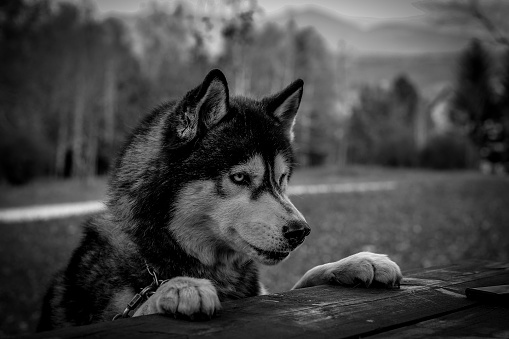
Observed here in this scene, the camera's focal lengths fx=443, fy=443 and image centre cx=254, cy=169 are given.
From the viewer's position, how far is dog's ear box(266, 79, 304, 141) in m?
3.57

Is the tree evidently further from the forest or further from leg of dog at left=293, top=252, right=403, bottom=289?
leg of dog at left=293, top=252, right=403, bottom=289

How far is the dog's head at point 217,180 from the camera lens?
2.78 meters

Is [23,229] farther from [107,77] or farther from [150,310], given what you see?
[107,77]

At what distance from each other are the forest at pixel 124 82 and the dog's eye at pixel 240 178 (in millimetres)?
7367

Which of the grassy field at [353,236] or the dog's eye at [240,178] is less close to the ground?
the dog's eye at [240,178]

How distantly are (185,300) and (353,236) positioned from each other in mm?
9963

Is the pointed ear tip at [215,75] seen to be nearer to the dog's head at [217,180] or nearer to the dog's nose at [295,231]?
the dog's head at [217,180]

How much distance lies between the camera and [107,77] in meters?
29.8

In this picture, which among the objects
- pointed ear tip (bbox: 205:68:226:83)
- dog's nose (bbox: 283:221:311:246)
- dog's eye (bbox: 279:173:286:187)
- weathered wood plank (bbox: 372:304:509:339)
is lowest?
weathered wood plank (bbox: 372:304:509:339)

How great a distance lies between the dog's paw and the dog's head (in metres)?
0.34

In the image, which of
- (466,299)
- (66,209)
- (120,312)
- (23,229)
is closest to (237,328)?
(120,312)

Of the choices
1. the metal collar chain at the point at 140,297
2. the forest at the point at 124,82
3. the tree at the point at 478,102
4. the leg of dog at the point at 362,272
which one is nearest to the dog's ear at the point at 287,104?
the leg of dog at the point at 362,272

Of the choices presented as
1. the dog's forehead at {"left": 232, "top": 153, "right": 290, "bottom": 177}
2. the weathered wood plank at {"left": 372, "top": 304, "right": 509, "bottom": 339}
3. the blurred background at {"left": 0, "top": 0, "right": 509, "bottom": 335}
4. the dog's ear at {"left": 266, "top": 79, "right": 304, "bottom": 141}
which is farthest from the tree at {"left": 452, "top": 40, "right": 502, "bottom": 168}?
the weathered wood plank at {"left": 372, "top": 304, "right": 509, "bottom": 339}

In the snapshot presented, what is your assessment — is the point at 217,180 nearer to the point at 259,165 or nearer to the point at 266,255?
the point at 259,165
